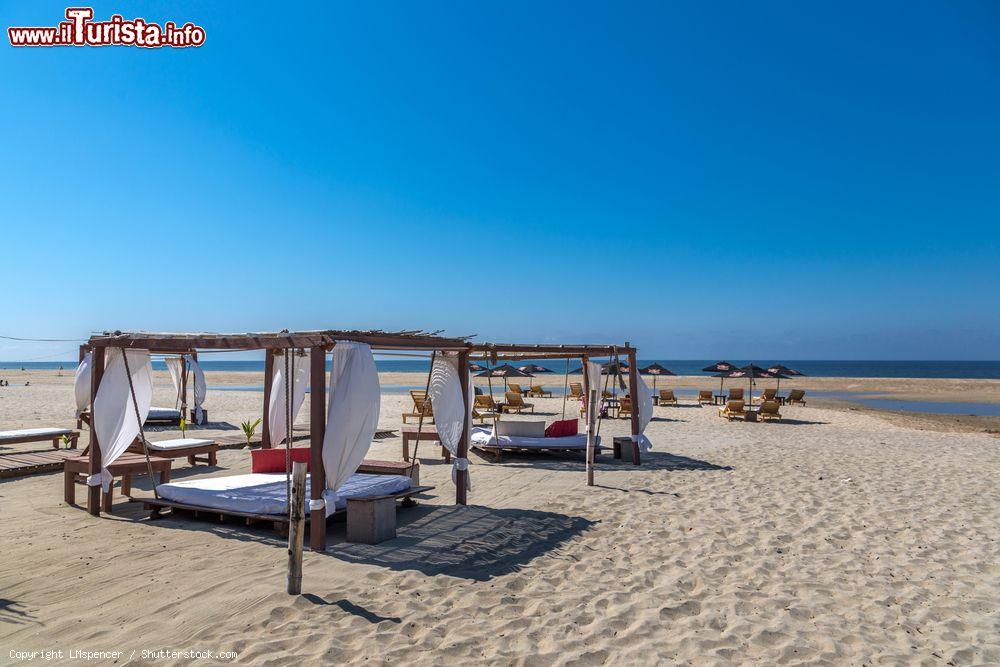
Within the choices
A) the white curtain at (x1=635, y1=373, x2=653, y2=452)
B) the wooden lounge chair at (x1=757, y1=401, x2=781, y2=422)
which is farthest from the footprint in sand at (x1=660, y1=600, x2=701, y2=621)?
the wooden lounge chair at (x1=757, y1=401, x2=781, y2=422)

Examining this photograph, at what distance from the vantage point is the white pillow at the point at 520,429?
11.6 metres

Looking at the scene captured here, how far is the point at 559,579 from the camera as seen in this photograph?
194 inches

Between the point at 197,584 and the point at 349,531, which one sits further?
the point at 349,531

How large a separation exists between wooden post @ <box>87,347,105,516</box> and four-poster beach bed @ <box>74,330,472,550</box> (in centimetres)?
1

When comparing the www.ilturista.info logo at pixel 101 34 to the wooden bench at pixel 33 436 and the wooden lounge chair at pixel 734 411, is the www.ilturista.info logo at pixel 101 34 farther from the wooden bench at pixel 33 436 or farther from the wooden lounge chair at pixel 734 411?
the wooden lounge chair at pixel 734 411

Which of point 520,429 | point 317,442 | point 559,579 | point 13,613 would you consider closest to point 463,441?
point 317,442

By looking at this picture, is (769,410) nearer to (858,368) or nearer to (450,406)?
(450,406)

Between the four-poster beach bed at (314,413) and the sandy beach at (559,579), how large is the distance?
310 mm

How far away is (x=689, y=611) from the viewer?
436 centimetres

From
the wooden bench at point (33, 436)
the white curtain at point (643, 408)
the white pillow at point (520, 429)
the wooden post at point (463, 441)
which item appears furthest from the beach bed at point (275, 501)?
the wooden bench at point (33, 436)

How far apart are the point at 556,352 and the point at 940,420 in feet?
57.2

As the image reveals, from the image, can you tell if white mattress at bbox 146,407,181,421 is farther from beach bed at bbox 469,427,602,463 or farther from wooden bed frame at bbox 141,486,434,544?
wooden bed frame at bbox 141,486,434,544

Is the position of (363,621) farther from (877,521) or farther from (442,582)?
(877,521)

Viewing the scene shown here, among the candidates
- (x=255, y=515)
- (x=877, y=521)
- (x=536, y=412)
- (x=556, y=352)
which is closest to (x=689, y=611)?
(x=877, y=521)
